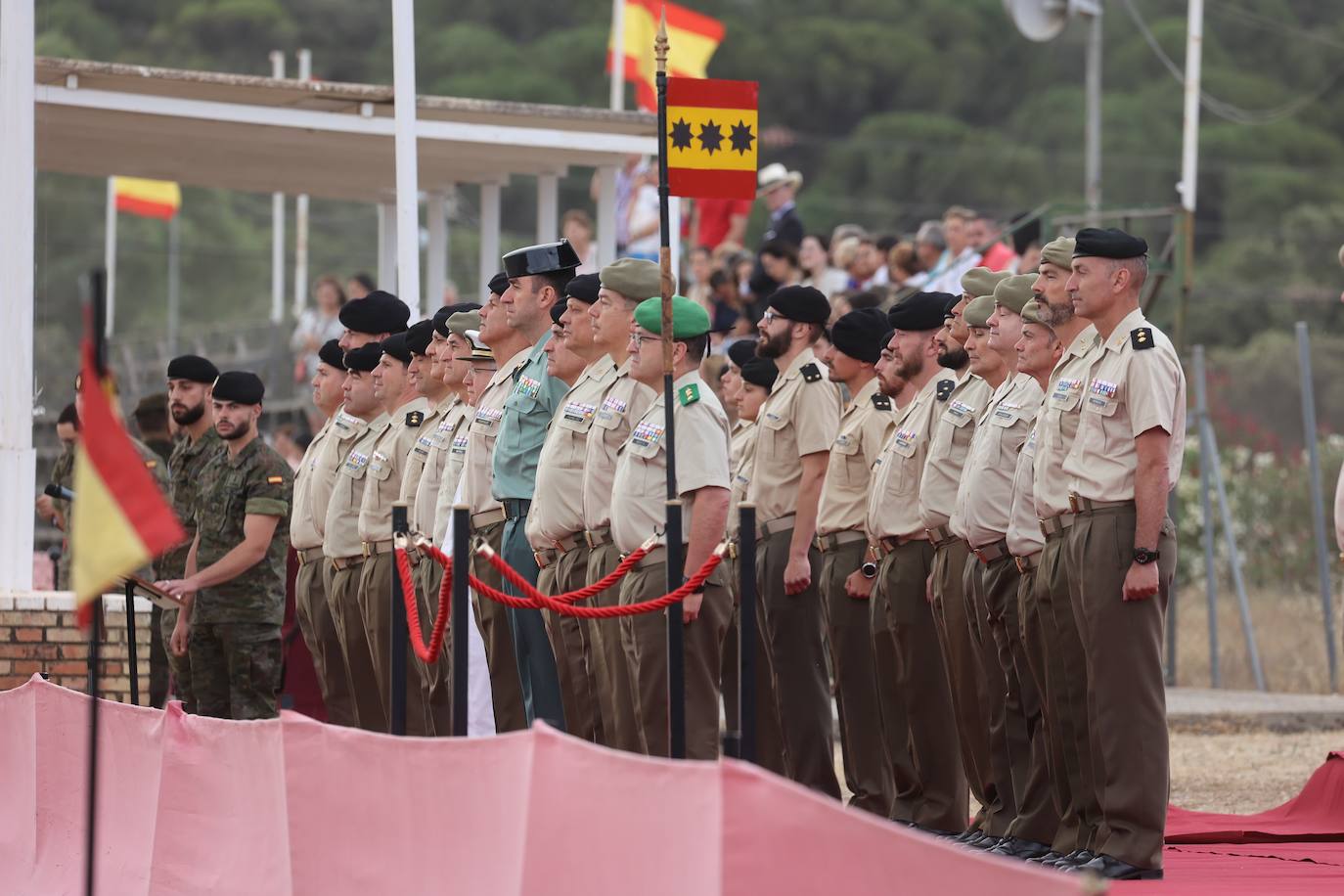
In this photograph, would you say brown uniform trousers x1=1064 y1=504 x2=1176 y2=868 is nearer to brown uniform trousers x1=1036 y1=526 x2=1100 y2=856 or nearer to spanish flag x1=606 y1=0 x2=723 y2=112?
brown uniform trousers x1=1036 y1=526 x2=1100 y2=856

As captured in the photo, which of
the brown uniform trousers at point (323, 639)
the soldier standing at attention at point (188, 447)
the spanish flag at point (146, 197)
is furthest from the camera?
the spanish flag at point (146, 197)

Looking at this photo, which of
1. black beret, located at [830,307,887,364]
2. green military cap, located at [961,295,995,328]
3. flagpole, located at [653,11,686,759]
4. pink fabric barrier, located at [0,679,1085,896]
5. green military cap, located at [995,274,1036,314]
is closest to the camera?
pink fabric barrier, located at [0,679,1085,896]

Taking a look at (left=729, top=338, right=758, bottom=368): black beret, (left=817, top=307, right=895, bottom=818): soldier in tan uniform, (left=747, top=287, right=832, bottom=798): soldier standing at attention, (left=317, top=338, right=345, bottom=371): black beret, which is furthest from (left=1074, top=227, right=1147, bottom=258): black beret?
(left=317, top=338, right=345, bottom=371): black beret

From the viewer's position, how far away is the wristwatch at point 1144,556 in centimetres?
748

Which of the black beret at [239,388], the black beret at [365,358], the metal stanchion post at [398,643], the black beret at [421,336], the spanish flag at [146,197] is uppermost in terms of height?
the spanish flag at [146,197]

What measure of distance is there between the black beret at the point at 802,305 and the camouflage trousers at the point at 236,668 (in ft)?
9.58

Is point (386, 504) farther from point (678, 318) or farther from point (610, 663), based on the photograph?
point (678, 318)

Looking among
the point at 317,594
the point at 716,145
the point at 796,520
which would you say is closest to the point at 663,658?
the point at 796,520

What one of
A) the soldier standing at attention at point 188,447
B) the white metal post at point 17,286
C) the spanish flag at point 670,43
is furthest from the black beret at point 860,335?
the spanish flag at point 670,43

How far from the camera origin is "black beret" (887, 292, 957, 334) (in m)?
9.47

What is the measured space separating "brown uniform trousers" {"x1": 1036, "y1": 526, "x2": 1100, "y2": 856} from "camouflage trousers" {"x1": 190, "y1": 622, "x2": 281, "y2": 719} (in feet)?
13.5

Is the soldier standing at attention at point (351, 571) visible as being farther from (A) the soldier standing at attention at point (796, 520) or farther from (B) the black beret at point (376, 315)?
(A) the soldier standing at attention at point (796, 520)

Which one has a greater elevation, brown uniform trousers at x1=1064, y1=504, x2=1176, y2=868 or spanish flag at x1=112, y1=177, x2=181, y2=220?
spanish flag at x1=112, y1=177, x2=181, y2=220

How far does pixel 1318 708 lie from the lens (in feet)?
49.0
